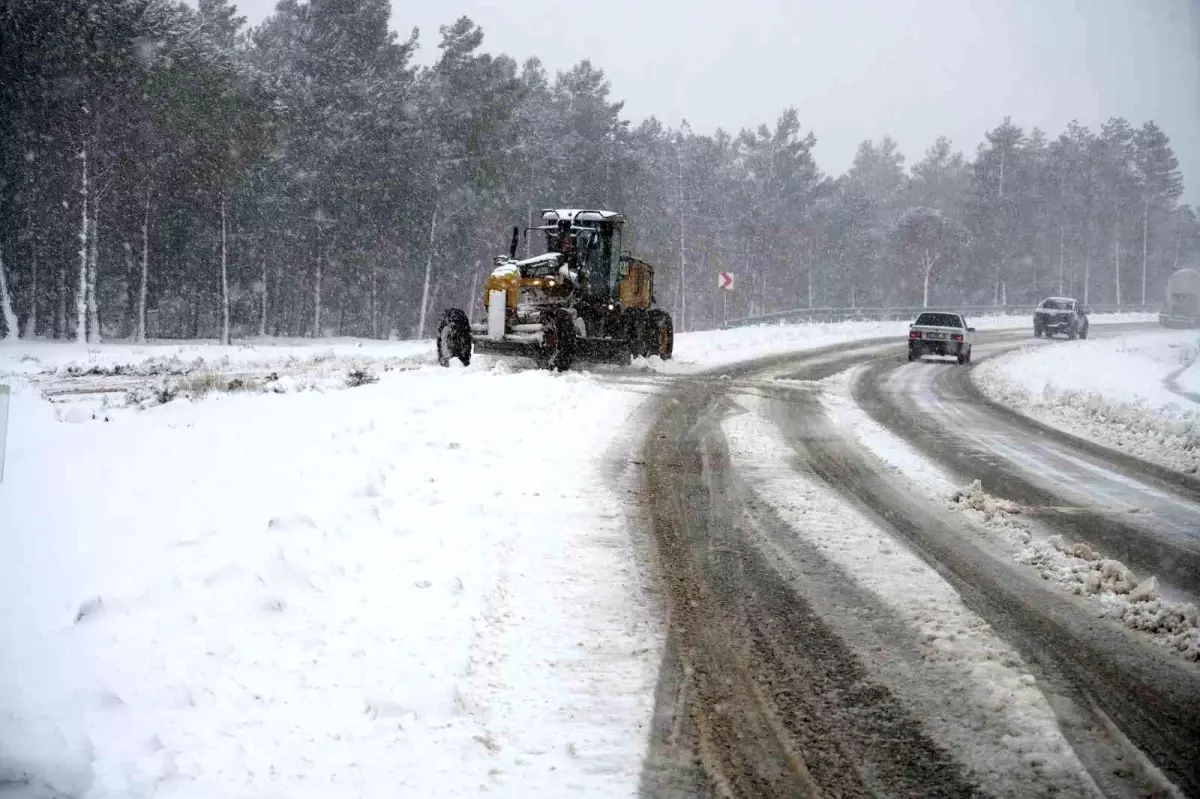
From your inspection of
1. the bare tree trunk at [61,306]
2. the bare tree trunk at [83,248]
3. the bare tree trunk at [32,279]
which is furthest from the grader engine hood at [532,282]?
the bare tree trunk at [61,306]

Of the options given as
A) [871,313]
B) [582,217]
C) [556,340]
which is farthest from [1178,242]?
[556,340]

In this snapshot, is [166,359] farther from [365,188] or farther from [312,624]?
[365,188]

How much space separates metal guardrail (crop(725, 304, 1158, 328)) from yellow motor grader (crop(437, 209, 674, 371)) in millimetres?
25386

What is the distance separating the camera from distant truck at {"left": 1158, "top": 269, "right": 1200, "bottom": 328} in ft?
157

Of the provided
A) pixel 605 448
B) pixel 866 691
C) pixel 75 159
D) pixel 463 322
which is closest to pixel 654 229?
pixel 75 159

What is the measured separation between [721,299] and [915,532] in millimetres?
71541

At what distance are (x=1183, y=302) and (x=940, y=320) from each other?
3476cm

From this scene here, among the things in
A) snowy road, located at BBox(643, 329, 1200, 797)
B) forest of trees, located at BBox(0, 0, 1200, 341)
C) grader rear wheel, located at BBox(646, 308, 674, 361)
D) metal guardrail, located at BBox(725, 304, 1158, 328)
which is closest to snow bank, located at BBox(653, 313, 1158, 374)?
grader rear wheel, located at BBox(646, 308, 674, 361)

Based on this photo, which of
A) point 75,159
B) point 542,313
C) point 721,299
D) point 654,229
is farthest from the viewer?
point 721,299

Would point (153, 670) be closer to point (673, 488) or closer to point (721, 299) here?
point (673, 488)

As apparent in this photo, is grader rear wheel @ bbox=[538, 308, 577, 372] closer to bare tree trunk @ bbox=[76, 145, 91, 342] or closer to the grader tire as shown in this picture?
the grader tire

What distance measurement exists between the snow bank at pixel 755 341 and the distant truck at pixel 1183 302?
10162mm

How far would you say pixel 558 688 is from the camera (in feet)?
12.4

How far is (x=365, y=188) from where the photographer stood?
37688 mm
